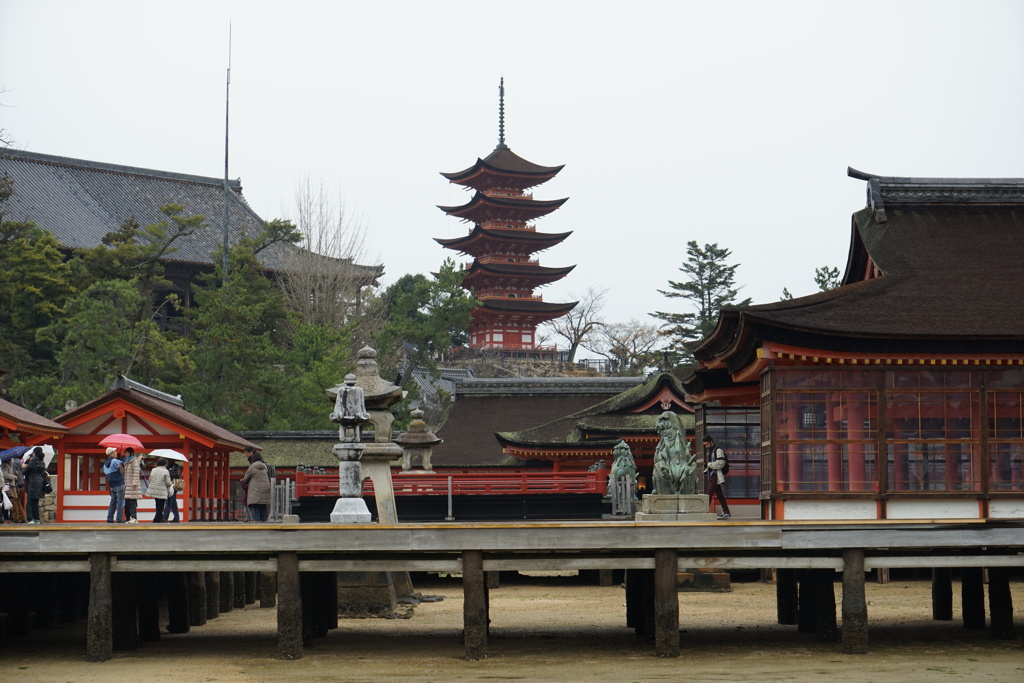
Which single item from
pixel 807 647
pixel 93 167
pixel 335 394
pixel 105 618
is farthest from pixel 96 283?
pixel 807 647

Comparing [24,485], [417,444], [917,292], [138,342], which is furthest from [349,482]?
[138,342]

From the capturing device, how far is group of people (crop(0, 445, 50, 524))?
23078mm

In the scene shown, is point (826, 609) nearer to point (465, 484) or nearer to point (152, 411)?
point (465, 484)

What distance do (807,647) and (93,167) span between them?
2082 inches

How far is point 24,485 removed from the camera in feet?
86.0

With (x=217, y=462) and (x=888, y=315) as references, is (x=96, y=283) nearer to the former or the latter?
(x=217, y=462)

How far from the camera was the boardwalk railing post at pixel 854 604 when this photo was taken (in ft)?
56.3

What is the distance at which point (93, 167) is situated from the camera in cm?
6378

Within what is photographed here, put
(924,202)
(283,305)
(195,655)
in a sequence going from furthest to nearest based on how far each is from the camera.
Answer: (283,305)
(924,202)
(195,655)

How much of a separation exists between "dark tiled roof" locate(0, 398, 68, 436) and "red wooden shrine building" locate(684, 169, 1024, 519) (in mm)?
13274

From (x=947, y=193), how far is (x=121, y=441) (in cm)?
1651

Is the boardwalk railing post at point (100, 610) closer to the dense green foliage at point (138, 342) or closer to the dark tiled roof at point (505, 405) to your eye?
the dense green foliage at point (138, 342)

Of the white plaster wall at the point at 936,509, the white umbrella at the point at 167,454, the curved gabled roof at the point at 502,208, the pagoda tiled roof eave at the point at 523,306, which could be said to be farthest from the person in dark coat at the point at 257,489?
the curved gabled roof at the point at 502,208

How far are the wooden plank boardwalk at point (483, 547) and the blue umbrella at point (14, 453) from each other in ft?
25.8
